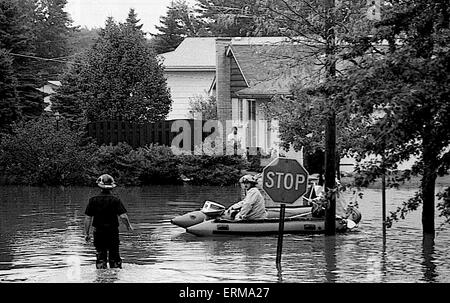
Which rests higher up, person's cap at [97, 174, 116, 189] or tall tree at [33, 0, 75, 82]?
tall tree at [33, 0, 75, 82]

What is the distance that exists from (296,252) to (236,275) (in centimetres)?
392

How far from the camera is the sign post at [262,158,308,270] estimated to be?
16719 mm

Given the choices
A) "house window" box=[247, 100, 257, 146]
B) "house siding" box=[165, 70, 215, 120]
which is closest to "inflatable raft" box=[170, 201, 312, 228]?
"house window" box=[247, 100, 257, 146]

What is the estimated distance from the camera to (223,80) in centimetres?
5378

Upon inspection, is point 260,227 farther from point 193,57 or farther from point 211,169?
point 193,57

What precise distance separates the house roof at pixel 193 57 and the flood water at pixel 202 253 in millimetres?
36522

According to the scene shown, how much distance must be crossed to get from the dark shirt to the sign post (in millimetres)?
2530

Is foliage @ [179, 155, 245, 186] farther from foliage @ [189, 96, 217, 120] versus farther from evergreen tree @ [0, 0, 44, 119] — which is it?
foliage @ [189, 96, 217, 120]

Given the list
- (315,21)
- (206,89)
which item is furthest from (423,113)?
(206,89)

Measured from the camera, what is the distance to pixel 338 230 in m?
23.5

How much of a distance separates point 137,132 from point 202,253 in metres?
24.8

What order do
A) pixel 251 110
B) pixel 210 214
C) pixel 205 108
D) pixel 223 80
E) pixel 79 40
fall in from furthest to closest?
1. pixel 79 40
2. pixel 205 108
3. pixel 223 80
4. pixel 251 110
5. pixel 210 214

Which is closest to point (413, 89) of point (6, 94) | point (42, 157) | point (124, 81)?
point (42, 157)

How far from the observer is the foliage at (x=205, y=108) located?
55.7 meters
